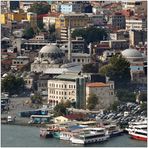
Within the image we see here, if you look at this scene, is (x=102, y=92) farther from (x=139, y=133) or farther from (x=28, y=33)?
(x=28, y=33)

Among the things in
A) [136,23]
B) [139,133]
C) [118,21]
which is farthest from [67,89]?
[118,21]

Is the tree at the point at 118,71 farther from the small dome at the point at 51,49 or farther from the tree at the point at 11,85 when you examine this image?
the small dome at the point at 51,49

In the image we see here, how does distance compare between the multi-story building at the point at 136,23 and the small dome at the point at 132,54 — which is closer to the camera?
the small dome at the point at 132,54

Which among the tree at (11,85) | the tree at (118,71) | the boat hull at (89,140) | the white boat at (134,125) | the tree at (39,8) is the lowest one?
Result: the boat hull at (89,140)

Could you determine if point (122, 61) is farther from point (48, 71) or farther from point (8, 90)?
point (8, 90)

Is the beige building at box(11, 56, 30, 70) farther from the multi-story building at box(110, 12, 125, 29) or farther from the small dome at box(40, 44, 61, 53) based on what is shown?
the multi-story building at box(110, 12, 125, 29)

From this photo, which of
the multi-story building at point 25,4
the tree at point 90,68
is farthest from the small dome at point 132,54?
the multi-story building at point 25,4
